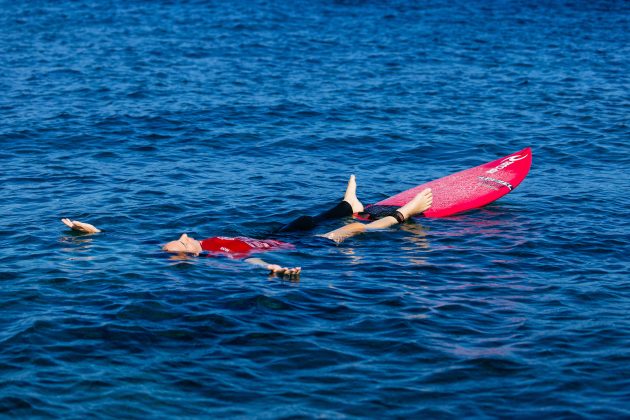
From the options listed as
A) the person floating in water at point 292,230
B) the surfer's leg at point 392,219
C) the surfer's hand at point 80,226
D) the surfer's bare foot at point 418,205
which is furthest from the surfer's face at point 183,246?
the surfer's bare foot at point 418,205

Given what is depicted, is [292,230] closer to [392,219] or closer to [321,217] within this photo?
[321,217]

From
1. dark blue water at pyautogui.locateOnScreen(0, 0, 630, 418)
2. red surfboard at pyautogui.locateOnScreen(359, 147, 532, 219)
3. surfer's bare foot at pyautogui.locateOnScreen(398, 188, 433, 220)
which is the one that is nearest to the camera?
dark blue water at pyautogui.locateOnScreen(0, 0, 630, 418)

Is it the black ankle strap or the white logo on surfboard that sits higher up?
the white logo on surfboard

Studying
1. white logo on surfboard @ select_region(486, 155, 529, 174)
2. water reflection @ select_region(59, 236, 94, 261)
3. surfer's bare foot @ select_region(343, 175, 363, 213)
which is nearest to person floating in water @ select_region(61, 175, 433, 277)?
surfer's bare foot @ select_region(343, 175, 363, 213)

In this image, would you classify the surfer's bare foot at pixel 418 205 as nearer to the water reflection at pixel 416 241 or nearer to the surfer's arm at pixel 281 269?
the water reflection at pixel 416 241

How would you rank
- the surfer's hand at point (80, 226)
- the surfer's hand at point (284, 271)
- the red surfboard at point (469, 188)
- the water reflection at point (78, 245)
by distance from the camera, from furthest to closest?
1. the red surfboard at point (469, 188)
2. the surfer's hand at point (80, 226)
3. the water reflection at point (78, 245)
4. the surfer's hand at point (284, 271)

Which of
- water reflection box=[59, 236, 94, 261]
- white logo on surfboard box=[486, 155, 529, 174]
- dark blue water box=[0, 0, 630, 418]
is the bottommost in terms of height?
water reflection box=[59, 236, 94, 261]

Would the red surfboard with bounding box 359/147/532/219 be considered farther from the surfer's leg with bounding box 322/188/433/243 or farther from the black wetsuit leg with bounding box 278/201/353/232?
the surfer's leg with bounding box 322/188/433/243

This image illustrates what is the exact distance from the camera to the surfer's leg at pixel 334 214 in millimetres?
15664

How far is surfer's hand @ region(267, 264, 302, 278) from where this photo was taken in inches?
513

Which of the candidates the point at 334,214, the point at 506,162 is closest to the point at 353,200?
the point at 334,214

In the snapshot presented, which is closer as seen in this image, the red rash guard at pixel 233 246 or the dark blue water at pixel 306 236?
the dark blue water at pixel 306 236

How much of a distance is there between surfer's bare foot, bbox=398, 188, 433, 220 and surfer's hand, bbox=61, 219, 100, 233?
5763mm

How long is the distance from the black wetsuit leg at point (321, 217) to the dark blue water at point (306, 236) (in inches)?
35.8
